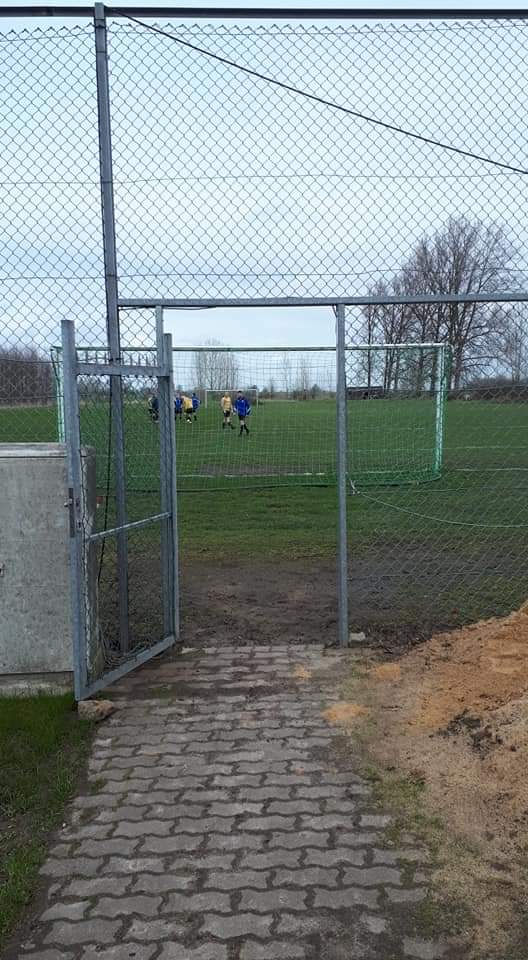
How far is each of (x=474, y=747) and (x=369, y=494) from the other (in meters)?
Result: 8.99

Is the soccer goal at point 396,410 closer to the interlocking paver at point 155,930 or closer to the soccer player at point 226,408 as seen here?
the soccer player at point 226,408

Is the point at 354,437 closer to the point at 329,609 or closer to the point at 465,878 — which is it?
the point at 329,609

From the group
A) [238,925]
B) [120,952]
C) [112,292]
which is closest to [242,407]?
[112,292]

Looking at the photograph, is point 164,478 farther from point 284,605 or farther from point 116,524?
point 284,605

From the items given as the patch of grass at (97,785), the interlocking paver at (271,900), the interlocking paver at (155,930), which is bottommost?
the interlocking paver at (155,930)

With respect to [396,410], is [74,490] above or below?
below

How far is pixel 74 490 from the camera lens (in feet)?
12.9

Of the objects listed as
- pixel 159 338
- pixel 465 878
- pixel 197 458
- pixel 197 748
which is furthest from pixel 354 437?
pixel 465 878

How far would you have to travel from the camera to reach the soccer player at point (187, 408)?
11.3 m

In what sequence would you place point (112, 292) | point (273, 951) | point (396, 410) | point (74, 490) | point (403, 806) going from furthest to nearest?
point (396, 410) < point (112, 292) < point (74, 490) < point (403, 806) < point (273, 951)

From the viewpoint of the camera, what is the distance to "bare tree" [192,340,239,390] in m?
11.7

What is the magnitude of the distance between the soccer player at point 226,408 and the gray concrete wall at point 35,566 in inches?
331

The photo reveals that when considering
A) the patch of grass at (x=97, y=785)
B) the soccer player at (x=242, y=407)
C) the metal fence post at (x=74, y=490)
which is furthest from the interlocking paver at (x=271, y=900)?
the soccer player at (x=242, y=407)

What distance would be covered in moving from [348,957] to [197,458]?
40.0 feet
